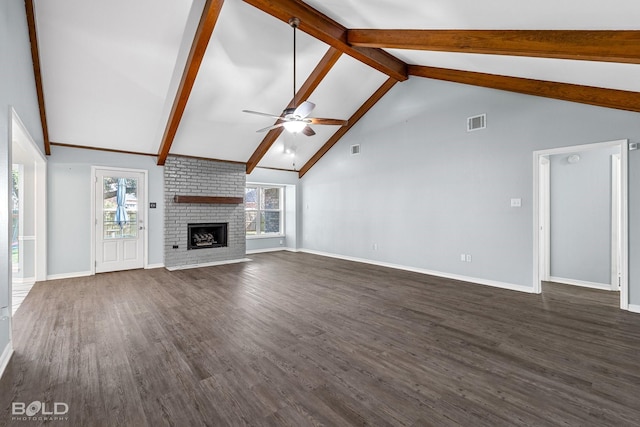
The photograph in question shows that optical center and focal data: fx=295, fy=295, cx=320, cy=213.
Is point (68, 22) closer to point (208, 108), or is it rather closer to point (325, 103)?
point (208, 108)

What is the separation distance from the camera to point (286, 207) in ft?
30.8

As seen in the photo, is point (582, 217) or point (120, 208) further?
point (120, 208)

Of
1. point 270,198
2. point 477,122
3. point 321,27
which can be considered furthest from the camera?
point 270,198

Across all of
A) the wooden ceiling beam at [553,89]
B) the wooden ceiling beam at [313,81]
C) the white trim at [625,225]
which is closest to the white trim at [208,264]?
the wooden ceiling beam at [313,81]

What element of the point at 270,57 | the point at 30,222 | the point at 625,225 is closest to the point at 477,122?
the point at 625,225

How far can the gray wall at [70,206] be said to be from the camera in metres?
5.41

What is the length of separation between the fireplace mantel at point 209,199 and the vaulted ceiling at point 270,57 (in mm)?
1025

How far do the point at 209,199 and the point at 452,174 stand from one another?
530cm

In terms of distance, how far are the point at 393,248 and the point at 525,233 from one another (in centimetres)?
251

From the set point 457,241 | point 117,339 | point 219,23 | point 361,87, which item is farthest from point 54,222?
point 457,241

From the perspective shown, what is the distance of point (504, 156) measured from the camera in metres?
4.80

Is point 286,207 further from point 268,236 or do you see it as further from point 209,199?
point 209,199

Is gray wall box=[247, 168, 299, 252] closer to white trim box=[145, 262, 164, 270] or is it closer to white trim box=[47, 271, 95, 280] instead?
white trim box=[145, 262, 164, 270]

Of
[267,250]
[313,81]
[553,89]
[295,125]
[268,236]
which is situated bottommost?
[267,250]
